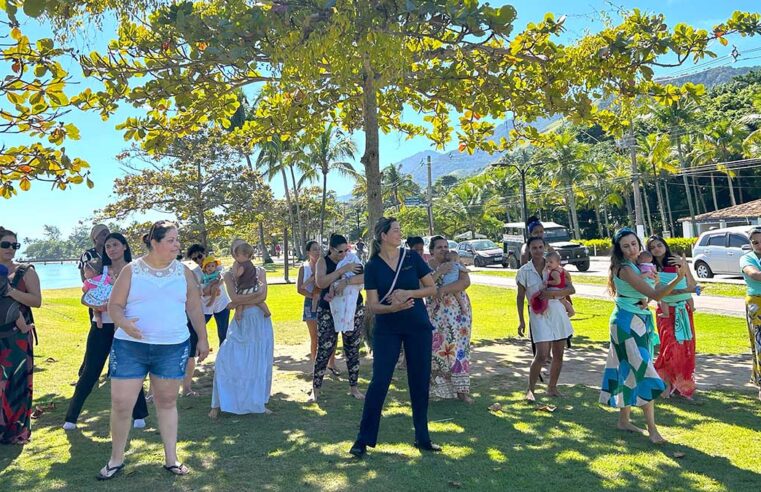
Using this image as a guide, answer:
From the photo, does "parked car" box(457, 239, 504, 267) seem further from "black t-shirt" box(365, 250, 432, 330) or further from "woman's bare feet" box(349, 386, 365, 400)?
"black t-shirt" box(365, 250, 432, 330)

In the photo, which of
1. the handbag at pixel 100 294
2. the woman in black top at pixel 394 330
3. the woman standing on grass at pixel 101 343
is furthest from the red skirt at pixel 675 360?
the handbag at pixel 100 294

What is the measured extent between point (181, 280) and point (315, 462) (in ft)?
5.51

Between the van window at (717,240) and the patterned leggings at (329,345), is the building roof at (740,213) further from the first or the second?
the patterned leggings at (329,345)

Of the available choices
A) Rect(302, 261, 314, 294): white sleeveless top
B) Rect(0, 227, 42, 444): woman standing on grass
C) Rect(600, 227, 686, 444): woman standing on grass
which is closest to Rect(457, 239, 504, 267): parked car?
Rect(302, 261, 314, 294): white sleeveless top

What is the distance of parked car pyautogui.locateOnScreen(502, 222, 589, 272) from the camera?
27.5m

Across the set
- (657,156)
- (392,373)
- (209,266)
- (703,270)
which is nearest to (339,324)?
(209,266)

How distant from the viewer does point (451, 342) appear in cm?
631

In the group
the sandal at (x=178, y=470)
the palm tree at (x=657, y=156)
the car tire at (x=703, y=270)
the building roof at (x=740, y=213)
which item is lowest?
the sandal at (x=178, y=470)

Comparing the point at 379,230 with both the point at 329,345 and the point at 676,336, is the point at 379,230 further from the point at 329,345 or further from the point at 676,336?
the point at 676,336

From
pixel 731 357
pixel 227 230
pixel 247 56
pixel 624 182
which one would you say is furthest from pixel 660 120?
pixel 247 56

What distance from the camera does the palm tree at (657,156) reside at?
44312 millimetres

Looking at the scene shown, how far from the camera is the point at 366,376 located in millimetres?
7945

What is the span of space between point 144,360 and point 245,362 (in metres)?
1.91

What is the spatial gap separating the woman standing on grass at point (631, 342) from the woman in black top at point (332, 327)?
271 cm
